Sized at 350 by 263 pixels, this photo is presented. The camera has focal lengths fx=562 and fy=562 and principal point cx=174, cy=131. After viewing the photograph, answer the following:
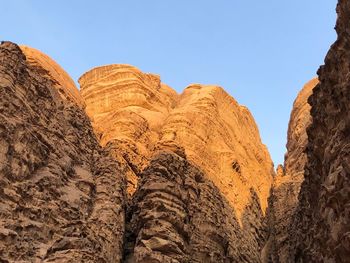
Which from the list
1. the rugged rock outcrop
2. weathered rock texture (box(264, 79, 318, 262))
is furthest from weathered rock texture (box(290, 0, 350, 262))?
the rugged rock outcrop

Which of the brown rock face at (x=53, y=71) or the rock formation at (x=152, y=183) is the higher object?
the brown rock face at (x=53, y=71)

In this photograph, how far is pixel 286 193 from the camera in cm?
4081

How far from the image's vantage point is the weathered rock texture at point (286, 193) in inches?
1432

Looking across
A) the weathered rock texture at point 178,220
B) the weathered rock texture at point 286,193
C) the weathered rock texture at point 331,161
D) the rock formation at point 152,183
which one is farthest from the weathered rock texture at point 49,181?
the weathered rock texture at point 286,193

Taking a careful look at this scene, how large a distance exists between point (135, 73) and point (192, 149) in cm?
1416

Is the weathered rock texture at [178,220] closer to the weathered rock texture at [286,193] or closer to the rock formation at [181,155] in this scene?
the rock formation at [181,155]

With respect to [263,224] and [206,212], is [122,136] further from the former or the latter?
[263,224]

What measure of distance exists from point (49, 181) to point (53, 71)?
53.5 feet

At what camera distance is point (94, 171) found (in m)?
28.8

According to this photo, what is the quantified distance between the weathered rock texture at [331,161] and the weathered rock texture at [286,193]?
7.78m

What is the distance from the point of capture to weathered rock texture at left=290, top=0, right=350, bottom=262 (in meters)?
16.7

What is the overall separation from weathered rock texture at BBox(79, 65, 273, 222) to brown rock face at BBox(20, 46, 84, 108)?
353 cm

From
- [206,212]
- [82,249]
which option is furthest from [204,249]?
[82,249]

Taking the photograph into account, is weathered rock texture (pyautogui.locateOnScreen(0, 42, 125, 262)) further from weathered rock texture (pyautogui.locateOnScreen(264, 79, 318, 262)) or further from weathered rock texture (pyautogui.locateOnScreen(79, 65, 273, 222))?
weathered rock texture (pyautogui.locateOnScreen(264, 79, 318, 262))
